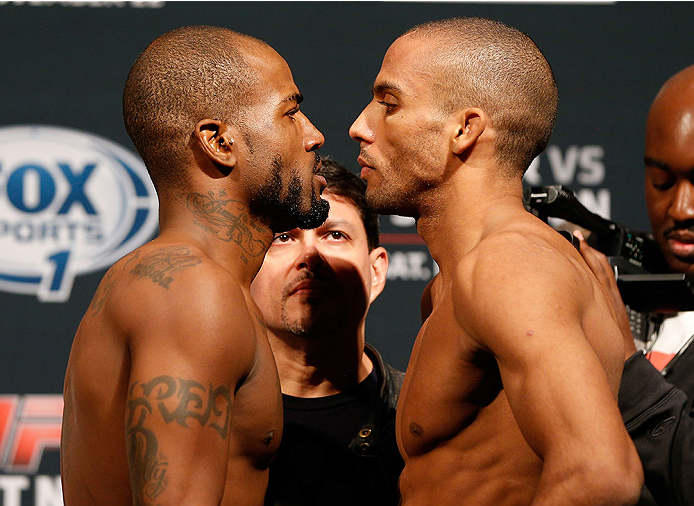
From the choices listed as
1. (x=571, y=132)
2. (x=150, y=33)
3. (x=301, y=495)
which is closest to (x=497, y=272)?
(x=301, y=495)

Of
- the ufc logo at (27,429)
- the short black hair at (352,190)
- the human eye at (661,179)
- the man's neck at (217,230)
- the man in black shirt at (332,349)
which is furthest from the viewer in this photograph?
the ufc logo at (27,429)

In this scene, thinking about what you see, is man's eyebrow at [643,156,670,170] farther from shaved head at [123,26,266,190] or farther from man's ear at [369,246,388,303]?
shaved head at [123,26,266,190]

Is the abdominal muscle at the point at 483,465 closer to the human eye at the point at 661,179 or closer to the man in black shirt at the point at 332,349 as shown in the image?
the man in black shirt at the point at 332,349

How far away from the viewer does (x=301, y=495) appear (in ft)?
5.44

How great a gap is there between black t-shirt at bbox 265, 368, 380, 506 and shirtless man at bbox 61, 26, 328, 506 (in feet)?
1.38

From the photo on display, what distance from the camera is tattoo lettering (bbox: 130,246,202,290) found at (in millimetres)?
1129

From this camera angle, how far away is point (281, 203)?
4.54 ft

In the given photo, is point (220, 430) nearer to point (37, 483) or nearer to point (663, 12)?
point (37, 483)

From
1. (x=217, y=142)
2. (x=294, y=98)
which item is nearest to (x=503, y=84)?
(x=294, y=98)

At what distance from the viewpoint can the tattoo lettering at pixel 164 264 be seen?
1129 millimetres

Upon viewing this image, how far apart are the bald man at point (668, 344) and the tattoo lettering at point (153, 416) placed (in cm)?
87

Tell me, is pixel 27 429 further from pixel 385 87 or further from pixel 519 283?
pixel 519 283

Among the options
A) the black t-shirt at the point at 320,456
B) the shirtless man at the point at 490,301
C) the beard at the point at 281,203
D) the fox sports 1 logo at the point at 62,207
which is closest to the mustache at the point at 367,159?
the shirtless man at the point at 490,301

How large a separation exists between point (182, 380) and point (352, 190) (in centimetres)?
104
